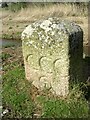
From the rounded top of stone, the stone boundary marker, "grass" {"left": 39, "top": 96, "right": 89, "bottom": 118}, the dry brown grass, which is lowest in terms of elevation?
the dry brown grass

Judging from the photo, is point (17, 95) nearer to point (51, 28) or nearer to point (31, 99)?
point (31, 99)

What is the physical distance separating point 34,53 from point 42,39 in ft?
→ 1.46

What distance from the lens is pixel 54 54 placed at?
8.20m

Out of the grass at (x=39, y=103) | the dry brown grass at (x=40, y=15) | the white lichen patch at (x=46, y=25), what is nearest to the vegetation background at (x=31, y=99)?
the grass at (x=39, y=103)

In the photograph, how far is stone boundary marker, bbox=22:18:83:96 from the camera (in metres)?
8.12

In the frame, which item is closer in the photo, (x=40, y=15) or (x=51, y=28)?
(x=51, y=28)

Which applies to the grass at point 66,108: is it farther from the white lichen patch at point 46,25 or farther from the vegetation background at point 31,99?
the white lichen patch at point 46,25

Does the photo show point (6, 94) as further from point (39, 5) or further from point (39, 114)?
point (39, 5)

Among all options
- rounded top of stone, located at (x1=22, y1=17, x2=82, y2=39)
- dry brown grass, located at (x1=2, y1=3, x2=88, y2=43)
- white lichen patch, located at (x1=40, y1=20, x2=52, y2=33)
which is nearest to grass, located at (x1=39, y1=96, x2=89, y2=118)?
rounded top of stone, located at (x1=22, y1=17, x2=82, y2=39)

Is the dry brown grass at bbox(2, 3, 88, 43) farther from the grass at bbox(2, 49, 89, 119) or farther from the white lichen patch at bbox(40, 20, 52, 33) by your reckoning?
the white lichen patch at bbox(40, 20, 52, 33)

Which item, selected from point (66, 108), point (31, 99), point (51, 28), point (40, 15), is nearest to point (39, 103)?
point (31, 99)

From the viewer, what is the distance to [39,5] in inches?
1241

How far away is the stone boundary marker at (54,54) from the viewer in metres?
8.12

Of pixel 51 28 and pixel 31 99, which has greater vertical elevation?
pixel 51 28
